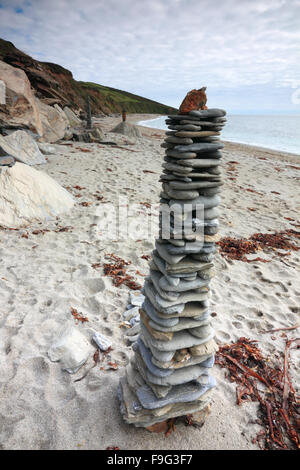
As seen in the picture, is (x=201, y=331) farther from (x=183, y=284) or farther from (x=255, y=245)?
(x=255, y=245)

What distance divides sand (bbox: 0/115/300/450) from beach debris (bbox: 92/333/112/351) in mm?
118

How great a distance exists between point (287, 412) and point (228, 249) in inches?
151

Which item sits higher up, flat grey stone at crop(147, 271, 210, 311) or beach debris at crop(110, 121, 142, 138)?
beach debris at crop(110, 121, 142, 138)

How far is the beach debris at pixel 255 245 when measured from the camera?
629 cm

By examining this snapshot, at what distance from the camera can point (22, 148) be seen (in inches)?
411

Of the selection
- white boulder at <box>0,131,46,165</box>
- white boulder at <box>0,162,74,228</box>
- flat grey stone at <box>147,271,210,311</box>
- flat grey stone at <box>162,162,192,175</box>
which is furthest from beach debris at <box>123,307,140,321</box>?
white boulder at <box>0,131,46,165</box>

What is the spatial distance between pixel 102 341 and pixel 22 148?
30.8ft

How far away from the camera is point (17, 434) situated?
255 cm

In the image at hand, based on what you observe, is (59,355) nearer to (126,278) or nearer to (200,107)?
(126,278)

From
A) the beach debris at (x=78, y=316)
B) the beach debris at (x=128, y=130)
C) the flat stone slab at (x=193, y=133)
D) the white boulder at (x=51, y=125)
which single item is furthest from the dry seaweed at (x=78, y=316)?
the beach debris at (x=128, y=130)

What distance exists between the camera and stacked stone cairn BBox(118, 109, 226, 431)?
224cm

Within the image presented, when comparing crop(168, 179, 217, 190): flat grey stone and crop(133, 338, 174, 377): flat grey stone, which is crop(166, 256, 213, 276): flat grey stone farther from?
crop(133, 338, 174, 377): flat grey stone

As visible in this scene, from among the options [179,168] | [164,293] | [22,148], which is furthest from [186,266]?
[22,148]
